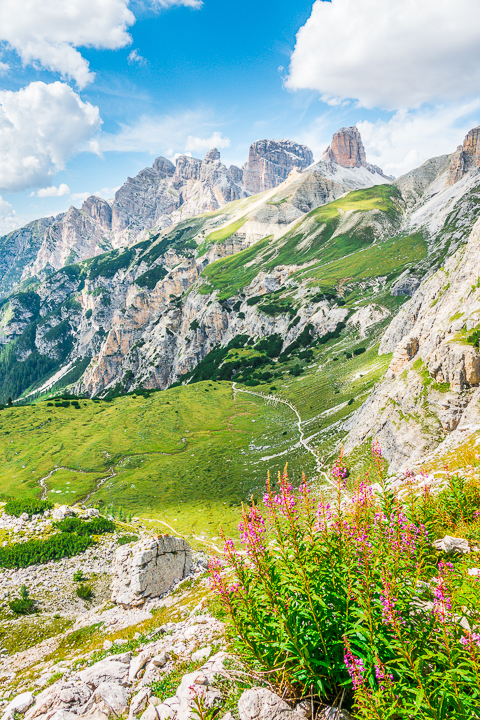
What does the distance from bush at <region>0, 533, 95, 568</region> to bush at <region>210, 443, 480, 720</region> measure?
28547 mm

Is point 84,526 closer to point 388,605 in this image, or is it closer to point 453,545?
point 453,545

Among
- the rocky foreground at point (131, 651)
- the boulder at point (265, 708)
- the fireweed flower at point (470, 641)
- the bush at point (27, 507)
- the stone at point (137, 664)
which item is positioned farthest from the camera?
the bush at point (27, 507)

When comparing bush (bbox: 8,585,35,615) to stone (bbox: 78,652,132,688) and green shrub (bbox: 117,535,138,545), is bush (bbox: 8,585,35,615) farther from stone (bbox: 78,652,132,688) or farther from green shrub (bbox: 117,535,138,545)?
stone (bbox: 78,652,132,688)

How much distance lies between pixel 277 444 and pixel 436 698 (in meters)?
67.3

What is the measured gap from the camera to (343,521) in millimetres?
6453

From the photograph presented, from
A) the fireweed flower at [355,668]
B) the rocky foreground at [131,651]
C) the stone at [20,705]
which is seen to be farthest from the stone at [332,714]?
the stone at [20,705]

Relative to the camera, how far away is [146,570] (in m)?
23.2

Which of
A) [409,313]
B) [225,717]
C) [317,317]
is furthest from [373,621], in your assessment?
[317,317]

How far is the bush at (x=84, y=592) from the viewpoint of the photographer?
24984 mm

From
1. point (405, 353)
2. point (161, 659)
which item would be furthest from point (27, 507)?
point (405, 353)

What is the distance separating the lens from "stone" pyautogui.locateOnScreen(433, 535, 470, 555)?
8.68 meters

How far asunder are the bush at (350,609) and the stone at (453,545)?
2.20 meters

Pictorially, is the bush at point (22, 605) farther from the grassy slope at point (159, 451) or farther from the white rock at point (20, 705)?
the grassy slope at point (159, 451)

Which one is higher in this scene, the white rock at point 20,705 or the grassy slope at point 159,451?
the white rock at point 20,705
